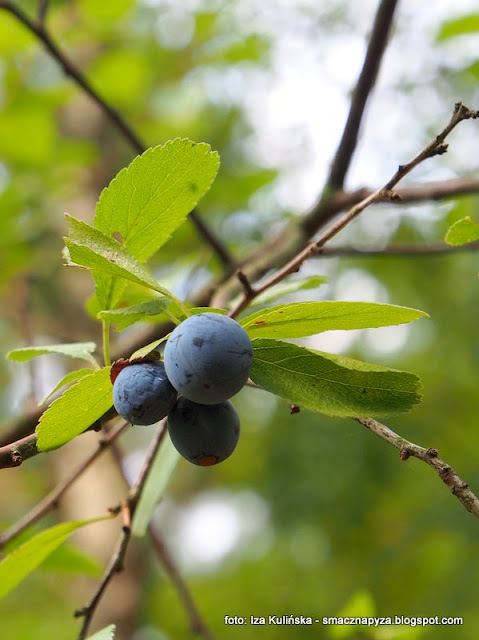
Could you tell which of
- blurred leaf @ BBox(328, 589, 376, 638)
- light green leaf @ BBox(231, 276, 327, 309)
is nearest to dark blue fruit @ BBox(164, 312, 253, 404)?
light green leaf @ BBox(231, 276, 327, 309)

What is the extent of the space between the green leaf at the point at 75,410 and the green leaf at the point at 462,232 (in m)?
0.42

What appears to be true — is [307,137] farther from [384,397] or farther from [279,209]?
[384,397]

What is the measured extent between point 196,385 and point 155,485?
0.58 m

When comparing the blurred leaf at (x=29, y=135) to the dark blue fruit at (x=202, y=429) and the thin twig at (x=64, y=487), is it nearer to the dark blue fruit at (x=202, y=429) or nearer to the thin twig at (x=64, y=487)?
the thin twig at (x=64, y=487)

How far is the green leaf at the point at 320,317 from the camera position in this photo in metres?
0.69

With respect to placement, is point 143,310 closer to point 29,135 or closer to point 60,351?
point 60,351

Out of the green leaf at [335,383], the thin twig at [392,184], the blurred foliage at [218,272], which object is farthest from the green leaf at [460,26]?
the green leaf at [335,383]

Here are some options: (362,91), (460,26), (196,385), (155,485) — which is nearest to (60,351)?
(196,385)

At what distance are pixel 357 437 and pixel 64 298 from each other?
5.94 ft

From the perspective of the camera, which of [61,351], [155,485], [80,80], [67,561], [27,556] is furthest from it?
[80,80]

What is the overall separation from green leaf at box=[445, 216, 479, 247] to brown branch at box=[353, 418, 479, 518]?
0.24 meters

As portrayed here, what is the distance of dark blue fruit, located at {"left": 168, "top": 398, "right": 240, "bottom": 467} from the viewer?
695 millimetres

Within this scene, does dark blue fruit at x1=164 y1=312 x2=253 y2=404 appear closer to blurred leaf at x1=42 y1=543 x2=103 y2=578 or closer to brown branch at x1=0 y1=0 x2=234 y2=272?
blurred leaf at x1=42 y1=543 x2=103 y2=578

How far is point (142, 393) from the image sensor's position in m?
0.66
